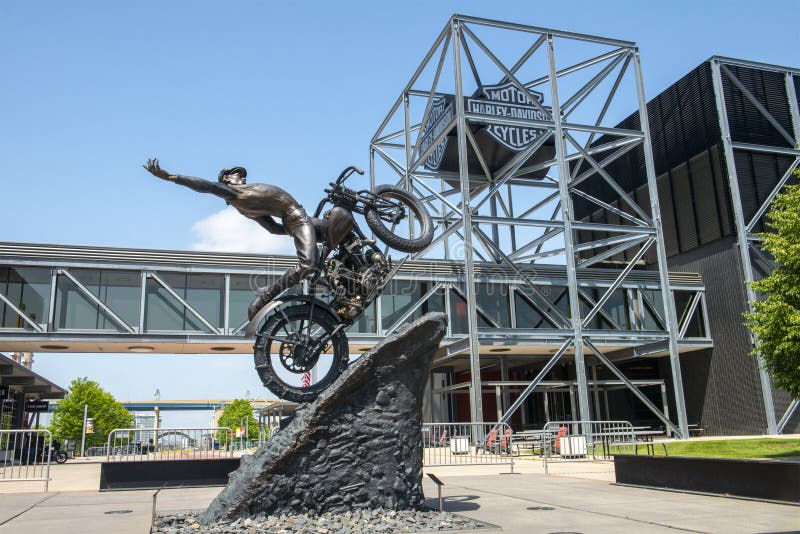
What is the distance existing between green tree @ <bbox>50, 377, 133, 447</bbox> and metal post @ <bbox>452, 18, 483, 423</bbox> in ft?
119

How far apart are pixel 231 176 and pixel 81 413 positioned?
50910mm

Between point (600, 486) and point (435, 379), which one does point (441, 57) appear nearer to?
point (435, 379)

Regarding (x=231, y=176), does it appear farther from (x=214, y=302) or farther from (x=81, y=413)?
(x=81, y=413)

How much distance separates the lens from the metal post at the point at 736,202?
28531 millimetres

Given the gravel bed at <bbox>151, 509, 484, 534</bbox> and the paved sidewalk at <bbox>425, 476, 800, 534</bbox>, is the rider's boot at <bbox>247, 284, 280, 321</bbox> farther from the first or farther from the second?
the paved sidewalk at <bbox>425, 476, 800, 534</bbox>

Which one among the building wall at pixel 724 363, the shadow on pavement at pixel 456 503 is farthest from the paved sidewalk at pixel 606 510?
the building wall at pixel 724 363

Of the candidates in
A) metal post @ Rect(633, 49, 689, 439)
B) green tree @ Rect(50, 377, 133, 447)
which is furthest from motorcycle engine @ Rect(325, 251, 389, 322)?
green tree @ Rect(50, 377, 133, 447)

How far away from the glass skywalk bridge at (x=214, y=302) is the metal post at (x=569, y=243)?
0.99 meters

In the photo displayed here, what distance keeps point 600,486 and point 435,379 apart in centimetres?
2414

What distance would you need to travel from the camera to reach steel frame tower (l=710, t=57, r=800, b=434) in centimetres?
2875

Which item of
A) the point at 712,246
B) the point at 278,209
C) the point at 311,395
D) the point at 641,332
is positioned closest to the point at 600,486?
the point at 311,395

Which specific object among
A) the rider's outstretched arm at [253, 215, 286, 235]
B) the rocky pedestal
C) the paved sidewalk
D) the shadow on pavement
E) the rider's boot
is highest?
the rider's outstretched arm at [253, 215, 286, 235]

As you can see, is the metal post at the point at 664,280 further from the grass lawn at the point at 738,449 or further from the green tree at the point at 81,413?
the green tree at the point at 81,413

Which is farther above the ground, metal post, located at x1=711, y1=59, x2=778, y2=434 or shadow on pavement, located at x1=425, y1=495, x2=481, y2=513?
metal post, located at x1=711, y1=59, x2=778, y2=434
